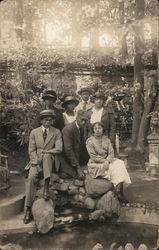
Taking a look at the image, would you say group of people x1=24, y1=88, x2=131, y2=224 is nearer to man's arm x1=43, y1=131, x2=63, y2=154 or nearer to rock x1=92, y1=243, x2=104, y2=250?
man's arm x1=43, y1=131, x2=63, y2=154

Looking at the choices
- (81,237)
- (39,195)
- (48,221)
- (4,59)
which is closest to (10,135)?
(4,59)

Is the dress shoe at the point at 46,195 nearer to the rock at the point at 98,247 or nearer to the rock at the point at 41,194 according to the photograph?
the rock at the point at 41,194

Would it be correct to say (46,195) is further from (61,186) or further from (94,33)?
(94,33)

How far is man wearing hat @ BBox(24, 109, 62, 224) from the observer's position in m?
4.20

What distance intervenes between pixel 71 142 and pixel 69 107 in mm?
481

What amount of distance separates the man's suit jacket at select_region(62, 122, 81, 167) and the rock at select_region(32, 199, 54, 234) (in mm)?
757

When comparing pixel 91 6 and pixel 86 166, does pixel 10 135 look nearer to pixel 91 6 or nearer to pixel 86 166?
pixel 86 166

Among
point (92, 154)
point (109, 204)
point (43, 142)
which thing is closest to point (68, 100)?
point (43, 142)

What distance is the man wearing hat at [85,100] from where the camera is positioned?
16.4 ft

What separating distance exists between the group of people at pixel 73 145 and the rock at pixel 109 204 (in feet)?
0.72

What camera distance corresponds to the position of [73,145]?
187 inches

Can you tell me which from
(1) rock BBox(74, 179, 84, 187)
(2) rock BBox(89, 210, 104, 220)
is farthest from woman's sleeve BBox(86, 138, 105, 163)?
(2) rock BBox(89, 210, 104, 220)

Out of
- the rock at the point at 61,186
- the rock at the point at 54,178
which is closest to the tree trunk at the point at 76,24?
the rock at the point at 54,178

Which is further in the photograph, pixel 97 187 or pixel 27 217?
pixel 97 187
